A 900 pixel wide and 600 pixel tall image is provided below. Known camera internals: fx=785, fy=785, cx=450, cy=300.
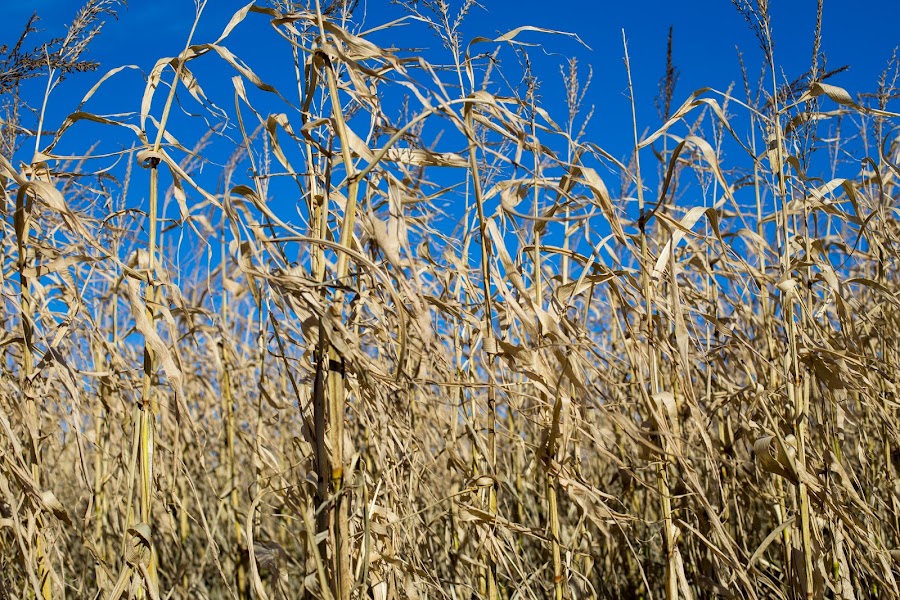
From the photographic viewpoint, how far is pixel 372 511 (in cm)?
113

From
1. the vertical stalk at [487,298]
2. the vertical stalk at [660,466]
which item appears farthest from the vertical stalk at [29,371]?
the vertical stalk at [660,466]

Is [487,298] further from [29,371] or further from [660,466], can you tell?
[29,371]

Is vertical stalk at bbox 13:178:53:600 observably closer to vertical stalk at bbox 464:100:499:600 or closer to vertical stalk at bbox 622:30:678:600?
vertical stalk at bbox 464:100:499:600

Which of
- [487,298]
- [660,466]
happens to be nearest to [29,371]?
[487,298]

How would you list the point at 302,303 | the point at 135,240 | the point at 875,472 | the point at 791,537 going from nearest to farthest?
the point at 302,303
the point at 135,240
the point at 791,537
the point at 875,472

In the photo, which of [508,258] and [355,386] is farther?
[508,258]

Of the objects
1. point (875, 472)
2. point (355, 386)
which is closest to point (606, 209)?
point (355, 386)

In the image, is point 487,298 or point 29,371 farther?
point 29,371

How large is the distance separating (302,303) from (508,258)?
40 centimetres

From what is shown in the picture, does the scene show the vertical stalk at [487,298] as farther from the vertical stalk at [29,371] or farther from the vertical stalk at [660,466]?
the vertical stalk at [29,371]

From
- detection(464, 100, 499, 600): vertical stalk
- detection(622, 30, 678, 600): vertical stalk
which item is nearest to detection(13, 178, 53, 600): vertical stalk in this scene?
detection(464, 100, 499, 600): vertical stalk

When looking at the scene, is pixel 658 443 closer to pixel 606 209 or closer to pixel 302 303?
pixel 606 209

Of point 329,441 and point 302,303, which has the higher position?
point 302,303

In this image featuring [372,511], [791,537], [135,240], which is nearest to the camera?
[372,511]
